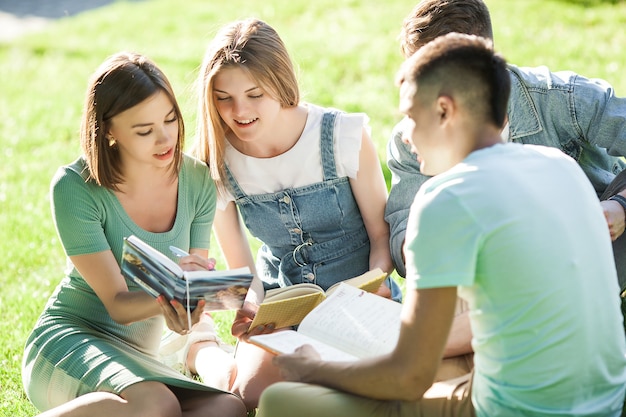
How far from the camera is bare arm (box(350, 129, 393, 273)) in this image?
3748mm

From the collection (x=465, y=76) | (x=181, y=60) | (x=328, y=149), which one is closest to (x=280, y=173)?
(x=328, y=149)

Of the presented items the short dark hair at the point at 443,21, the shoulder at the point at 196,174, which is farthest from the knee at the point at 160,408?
the short dark hair at the point at 443,21

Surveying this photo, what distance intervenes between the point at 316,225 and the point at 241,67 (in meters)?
0.76

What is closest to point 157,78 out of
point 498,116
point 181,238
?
point 181,238

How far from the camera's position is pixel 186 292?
116 inches

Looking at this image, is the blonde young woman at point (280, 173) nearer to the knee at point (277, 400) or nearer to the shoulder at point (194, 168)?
the shoulder at point (194, 168)

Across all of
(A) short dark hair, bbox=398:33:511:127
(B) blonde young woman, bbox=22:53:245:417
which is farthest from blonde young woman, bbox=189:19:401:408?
(A) short dark hair, bbox=398:33:511:127

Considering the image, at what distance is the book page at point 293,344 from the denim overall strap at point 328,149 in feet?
3.18

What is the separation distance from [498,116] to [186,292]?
46.7 inches

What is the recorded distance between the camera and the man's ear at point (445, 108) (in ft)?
7.89

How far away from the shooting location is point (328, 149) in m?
3.75

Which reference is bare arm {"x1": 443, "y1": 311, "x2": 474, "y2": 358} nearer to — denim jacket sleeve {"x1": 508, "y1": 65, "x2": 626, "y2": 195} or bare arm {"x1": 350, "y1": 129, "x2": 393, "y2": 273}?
bare arm {"x1": 350, "y1": 129, "x2": 393, "y2": 273}

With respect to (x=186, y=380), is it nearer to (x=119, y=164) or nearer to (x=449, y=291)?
(x=119, y=164)

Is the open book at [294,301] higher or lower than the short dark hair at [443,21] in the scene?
lower
